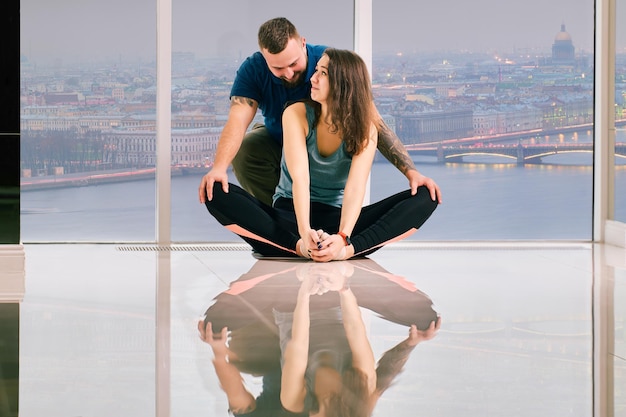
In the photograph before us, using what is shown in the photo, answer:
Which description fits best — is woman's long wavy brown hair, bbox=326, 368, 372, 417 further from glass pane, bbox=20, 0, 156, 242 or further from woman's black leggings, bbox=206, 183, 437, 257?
glass pane, bbox=20, 0, 156, 242

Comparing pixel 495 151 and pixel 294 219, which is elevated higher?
pixel 495 151

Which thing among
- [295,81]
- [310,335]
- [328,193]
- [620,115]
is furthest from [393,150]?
[310,335]

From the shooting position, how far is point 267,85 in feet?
14.6

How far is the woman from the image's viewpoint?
404cm

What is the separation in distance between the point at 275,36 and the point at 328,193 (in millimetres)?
709

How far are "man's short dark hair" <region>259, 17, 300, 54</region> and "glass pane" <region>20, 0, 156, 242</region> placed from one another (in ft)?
3.06

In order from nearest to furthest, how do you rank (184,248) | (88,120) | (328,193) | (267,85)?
(328,193), (267,85), (184,248), (88,120)

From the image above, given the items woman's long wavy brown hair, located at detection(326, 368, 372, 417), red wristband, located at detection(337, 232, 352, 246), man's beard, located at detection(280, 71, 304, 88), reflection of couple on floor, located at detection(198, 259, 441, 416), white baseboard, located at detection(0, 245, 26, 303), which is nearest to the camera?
woman's long wavy brown hair, located at detection(326, 368, 372, 417)

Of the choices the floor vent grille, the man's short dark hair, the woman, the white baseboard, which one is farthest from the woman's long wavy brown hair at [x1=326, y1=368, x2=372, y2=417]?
the floor vent grille

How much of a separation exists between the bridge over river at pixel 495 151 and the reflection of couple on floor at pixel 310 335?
1669mm

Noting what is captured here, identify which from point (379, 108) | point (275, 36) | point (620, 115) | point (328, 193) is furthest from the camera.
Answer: point (379, 108)

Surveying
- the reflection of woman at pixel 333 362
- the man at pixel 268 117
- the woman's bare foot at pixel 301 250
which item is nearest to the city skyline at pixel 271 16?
the man at pixel 268 117

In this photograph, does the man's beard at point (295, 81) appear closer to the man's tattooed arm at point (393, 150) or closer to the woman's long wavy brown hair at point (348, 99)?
the woman's long wavy brown hair at point (348, 99)

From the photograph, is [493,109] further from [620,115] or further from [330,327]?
[330,327]
